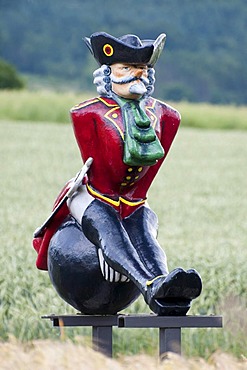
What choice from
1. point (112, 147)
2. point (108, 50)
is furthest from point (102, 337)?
point (108, 50)

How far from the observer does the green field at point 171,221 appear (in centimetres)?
818

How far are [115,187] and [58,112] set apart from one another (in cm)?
2239

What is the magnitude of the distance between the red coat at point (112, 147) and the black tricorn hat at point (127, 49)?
0.20 metres

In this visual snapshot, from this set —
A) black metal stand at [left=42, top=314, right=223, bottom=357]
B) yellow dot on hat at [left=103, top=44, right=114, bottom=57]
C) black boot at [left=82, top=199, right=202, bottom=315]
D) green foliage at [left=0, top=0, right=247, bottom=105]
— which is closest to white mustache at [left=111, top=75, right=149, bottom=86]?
yellow dot on hat at [left=103, top=44, right=114, bottom=57]

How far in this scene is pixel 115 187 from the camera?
5.96m

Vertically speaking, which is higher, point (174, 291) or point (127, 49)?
point (127, 49)

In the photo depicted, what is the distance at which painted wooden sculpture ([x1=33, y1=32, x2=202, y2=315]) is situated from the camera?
5828 mm

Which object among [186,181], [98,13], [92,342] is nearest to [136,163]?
[92,342]

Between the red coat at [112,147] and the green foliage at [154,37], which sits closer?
the red coat at [112,147]

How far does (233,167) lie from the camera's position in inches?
827

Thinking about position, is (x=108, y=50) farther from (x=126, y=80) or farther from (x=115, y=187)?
(x=115, y=187)

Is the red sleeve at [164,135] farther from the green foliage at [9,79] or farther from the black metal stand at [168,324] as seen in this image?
the green foliage at [9,79]

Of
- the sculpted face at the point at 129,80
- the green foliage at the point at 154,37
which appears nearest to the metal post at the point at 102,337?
the sculpted face at the point at 129,80

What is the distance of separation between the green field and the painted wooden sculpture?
198 centimetres
